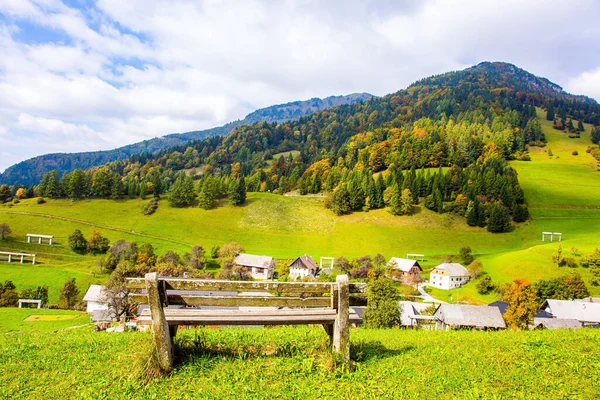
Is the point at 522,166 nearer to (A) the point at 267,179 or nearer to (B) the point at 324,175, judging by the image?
(B) the point at 324,175

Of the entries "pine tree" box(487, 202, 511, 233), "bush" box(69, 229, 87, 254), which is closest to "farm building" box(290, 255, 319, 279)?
"bush" box(69, 229, 87, 254)

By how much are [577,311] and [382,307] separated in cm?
3088

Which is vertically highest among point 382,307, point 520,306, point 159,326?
point 159,326

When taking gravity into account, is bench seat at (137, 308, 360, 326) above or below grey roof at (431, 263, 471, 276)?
above

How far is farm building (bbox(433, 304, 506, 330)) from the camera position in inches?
1594

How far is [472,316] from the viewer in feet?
135

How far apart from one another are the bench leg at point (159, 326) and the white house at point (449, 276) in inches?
2713

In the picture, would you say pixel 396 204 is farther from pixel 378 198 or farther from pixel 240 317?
pixel 240 317

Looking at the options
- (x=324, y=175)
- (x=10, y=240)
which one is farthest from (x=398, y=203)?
(x=10, y=240)

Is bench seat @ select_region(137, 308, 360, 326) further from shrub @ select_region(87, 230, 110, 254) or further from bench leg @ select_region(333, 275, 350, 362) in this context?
shrub @ select_region(87, 230, 110, 254)

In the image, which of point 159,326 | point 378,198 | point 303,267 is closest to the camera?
point 159,326

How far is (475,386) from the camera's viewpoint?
5.96 metres

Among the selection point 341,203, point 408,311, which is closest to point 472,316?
point 408,311

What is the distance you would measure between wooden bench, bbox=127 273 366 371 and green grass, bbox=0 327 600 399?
0.53 meters
